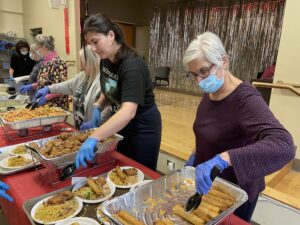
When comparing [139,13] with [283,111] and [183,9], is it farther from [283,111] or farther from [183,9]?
[283,111]

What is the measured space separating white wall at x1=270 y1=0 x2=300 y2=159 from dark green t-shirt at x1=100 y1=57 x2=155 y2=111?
4.12 feet

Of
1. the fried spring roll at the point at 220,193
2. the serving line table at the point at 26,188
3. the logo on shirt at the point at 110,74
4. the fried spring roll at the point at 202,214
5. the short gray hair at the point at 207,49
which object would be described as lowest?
the serving line table at the point at 26,188

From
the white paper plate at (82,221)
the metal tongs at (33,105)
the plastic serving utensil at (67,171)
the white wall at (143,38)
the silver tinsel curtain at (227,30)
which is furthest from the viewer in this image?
the white wall at (143,38)

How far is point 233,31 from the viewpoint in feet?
15.8

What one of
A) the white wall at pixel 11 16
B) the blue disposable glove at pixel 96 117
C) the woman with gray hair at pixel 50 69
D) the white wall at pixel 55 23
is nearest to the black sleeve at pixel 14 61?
the white wall at pixel 55 23

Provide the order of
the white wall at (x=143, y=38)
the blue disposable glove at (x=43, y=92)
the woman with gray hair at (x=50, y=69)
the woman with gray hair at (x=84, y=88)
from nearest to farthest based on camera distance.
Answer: the woman with gray hair at (x=84, y=88) < the blue disposable glove at (x=43, y=92) < the woman with gray hair at (x=50, y=69) < the white wall at (x=143, y=38)

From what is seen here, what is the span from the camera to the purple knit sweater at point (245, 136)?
2.46 feet

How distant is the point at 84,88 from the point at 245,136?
52.8 inches

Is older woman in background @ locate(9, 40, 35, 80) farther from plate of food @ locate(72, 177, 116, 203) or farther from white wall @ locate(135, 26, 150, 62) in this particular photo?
white wall @ locate(135, 26, 150, 62)

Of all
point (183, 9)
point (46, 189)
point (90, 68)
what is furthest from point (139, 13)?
point (46, 189)

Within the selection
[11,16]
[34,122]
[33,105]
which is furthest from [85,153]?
[11,16]

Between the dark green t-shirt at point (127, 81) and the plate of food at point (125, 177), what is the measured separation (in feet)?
1.10

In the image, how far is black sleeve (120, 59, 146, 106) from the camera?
1.22 metres

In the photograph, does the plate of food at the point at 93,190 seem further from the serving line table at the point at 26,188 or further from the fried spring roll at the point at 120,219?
the fried spring roll at the point at 120,219
